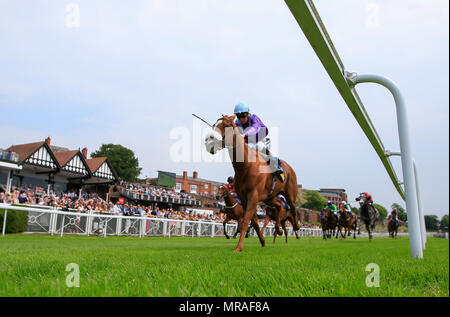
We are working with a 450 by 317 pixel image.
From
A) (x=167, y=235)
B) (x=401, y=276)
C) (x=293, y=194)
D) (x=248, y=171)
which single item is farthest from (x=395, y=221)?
(x=401, y=276)

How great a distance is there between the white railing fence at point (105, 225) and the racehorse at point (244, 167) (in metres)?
9.71

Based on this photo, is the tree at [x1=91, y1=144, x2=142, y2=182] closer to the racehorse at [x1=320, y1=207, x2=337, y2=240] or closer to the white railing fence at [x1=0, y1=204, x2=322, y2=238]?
the white railing fence at [x1=0, y1=204, x2=322, y2=238]

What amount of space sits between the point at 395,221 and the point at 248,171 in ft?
70.9

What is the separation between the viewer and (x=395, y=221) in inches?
936

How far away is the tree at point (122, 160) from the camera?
45.9 meters

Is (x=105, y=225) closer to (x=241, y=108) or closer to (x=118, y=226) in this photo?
(x=118, y=226)

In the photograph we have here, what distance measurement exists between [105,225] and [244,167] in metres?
12.0

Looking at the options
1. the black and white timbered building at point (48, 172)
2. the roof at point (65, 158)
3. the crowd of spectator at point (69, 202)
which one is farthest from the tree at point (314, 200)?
the roof at point (65, 158)

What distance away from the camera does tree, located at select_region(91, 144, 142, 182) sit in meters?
45.9

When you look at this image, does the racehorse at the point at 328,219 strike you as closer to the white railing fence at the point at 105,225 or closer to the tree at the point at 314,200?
the white railing fence at the point at 105,225

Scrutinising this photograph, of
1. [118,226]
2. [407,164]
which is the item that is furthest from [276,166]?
[118,226]

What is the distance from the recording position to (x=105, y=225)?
16.0 m
